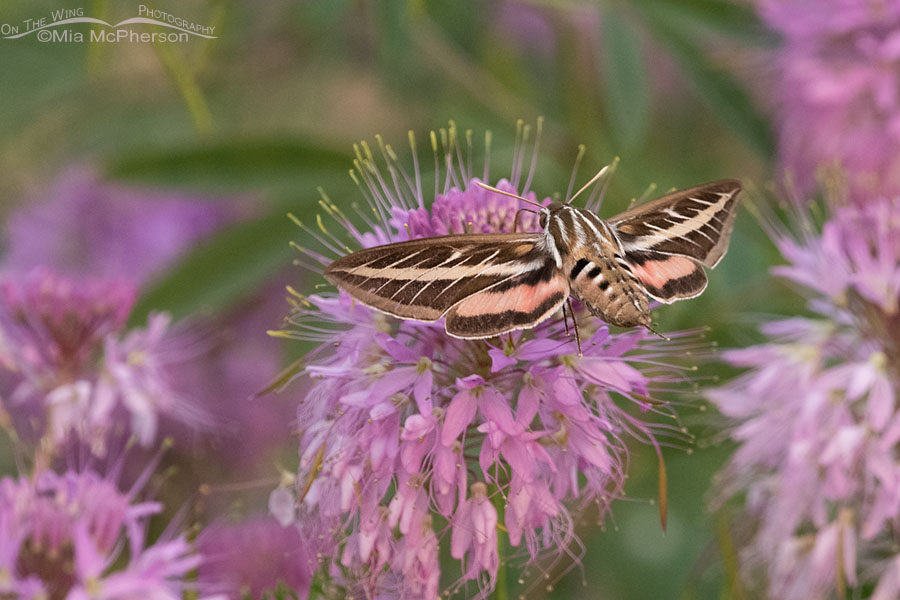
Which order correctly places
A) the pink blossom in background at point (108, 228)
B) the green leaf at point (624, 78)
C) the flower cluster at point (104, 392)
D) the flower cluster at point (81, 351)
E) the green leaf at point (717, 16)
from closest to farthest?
the flower cluster at point (104, 392)
the flower cluster at point (81, 351)
the green leaf at point (624, 78)
the green leaf at point (717, 16)
the pink blossom in background at point (108, 228)

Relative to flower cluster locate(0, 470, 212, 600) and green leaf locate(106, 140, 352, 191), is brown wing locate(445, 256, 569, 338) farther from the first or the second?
green leaf locate(106, 140, 352, 191)

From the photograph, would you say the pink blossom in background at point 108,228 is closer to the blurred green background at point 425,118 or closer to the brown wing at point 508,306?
the blurred green background at point 425,118

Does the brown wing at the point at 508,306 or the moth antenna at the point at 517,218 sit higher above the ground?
the moth antenna at the point at 517,218

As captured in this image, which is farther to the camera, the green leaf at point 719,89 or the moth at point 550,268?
the green leaf at point 719,89

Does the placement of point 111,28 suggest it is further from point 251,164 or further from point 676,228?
point 676,228

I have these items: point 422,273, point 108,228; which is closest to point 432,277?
point 422,273

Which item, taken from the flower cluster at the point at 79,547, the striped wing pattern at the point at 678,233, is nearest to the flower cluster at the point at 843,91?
the striped wing pattern at the point at 678,233
